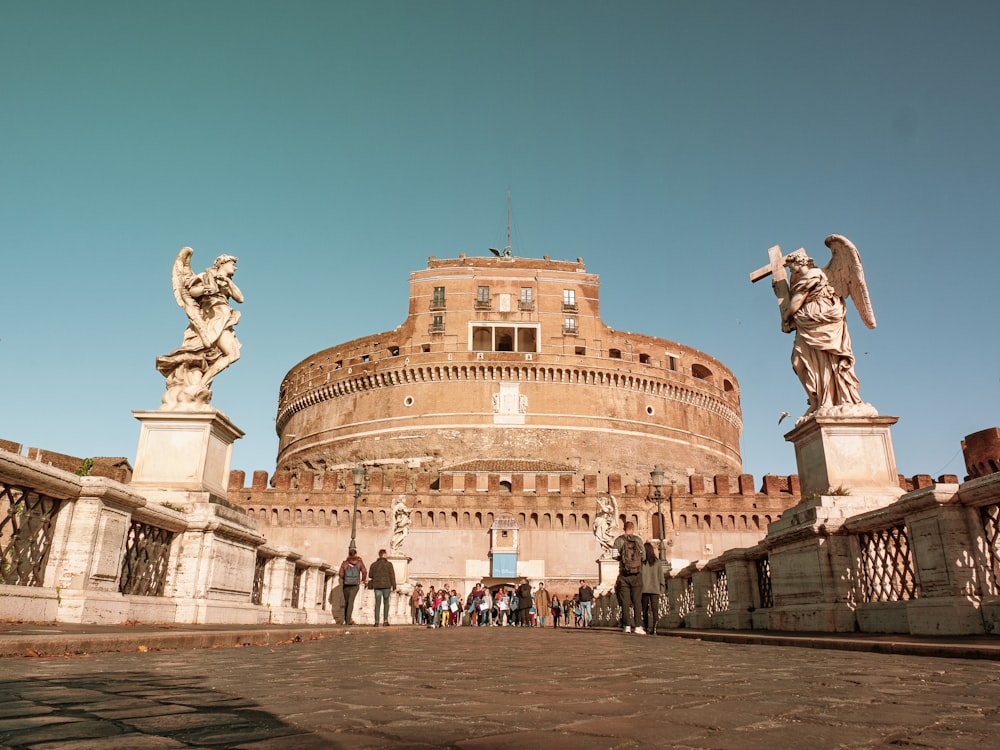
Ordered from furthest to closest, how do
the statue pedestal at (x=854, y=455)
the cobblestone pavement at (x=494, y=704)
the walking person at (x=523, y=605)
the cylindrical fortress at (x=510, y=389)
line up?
the cylindrical fortress at (x=510, y=389) → the walking person at (x=523, y=605) → the statue pedestal at (x=854, y=455) → the cobblestone pavement at (x=494, y=704)

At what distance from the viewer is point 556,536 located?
1305 inches

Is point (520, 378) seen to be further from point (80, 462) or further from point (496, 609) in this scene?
point (80, 462)

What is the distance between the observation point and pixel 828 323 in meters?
6.97

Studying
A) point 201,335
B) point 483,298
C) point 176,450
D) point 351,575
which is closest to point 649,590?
point 351,575

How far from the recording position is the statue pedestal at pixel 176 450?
6.74 m

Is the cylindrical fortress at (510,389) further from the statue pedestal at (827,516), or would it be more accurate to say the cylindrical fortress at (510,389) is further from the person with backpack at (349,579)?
the statue pedestal at (827,516)

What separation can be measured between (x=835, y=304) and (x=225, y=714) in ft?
22.2

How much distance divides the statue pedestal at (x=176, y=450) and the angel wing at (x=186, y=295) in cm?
88

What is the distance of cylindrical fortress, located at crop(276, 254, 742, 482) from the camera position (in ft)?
142

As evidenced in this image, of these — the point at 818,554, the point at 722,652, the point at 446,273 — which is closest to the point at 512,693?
the point at 722,652

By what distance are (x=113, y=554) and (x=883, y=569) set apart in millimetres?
6098

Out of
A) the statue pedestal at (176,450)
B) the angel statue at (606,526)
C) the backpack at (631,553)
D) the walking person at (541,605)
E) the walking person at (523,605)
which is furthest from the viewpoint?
the walking person at (541,605)

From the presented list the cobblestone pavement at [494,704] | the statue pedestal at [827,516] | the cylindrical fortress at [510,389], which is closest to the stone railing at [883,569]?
the statue pedestal at [827,516]

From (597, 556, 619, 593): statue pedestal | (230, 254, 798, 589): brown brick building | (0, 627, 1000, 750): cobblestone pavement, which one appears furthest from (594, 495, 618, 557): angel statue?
(0, 627, 1000, 750): cobblestone pavement
